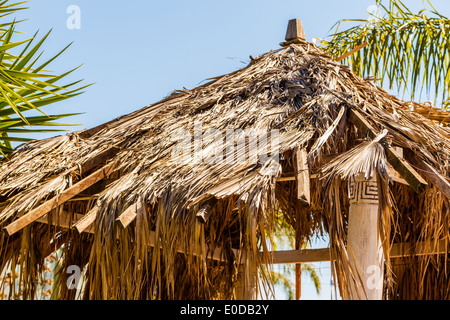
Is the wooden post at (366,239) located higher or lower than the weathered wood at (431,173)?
lower

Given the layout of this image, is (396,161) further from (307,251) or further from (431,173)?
(307,251)

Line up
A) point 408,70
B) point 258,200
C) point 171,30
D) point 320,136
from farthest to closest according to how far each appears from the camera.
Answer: point 171,30
point 408,70
point 320,136
point 258,200

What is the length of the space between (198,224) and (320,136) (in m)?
0.84

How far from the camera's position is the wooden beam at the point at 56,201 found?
3191 mm

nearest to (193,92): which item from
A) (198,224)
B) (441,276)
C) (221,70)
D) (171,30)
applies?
(221,70)

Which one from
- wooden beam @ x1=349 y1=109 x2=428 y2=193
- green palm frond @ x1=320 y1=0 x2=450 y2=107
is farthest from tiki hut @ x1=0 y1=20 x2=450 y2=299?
green palm frond @ x1=320 y1=0 x2=450 y2=107

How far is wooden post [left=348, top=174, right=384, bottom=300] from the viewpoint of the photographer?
3.03 meters

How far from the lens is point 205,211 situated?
2805 mm

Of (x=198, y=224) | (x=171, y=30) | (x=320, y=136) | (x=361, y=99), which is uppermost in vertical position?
(x=171, y=30)

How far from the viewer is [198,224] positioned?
2986 millimetres

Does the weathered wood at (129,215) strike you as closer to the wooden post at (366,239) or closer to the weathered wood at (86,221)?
the weathered wood at (86,221)

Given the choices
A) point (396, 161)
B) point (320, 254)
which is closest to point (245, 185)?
point (396, 161)

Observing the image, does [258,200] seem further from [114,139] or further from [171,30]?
[171,30]

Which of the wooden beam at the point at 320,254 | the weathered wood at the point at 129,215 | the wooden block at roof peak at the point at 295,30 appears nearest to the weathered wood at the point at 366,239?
the wooden beam at the point at 320,254
